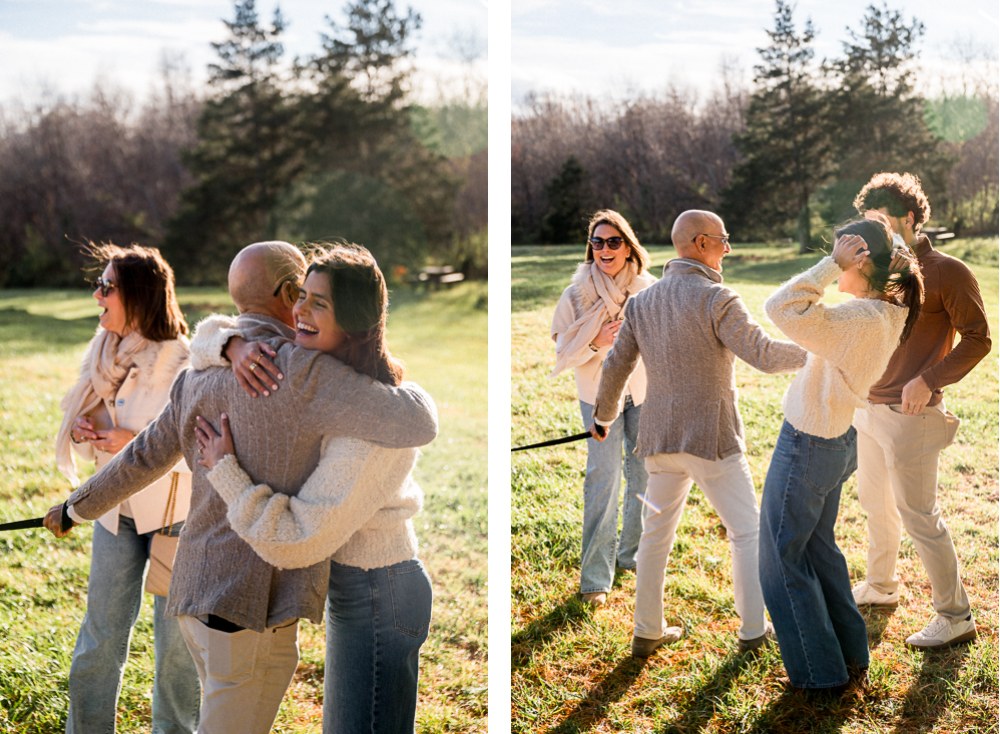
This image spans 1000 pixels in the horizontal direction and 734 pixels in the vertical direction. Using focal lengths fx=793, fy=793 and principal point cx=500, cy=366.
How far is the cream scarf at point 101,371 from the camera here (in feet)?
7.92

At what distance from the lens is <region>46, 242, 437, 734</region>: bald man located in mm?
1688

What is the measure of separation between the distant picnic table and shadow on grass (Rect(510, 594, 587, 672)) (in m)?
10.6

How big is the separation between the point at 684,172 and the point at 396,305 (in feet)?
24.6

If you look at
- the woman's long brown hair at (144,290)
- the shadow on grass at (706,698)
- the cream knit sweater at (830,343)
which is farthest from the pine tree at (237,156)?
the cream knit sweater at (830,343)

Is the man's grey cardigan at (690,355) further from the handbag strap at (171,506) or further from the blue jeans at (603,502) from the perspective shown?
the handbag strap at (171,506)

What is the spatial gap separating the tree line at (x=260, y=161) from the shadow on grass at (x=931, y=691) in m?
11.4

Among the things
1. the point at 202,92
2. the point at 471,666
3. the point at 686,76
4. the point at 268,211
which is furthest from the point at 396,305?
the point at 471,666

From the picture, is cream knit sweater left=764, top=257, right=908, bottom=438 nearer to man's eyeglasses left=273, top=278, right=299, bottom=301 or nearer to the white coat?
man's eyeglasses left=273, top=278, right=299, bottom=301

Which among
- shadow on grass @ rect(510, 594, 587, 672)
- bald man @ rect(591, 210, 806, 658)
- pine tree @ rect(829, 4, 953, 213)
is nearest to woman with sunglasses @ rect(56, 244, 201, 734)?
shadow on grass @ rect(510, 594, 587, 672)

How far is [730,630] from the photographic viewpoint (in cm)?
288

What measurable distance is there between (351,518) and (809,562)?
1512mm

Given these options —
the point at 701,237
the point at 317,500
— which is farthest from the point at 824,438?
the point at 317,500

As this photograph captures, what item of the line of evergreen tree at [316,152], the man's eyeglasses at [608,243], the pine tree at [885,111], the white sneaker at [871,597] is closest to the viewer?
the white sneaker at [871,597]

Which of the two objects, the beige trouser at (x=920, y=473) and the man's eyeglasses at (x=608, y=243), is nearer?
the beige trouser at (x=920, y=473)
